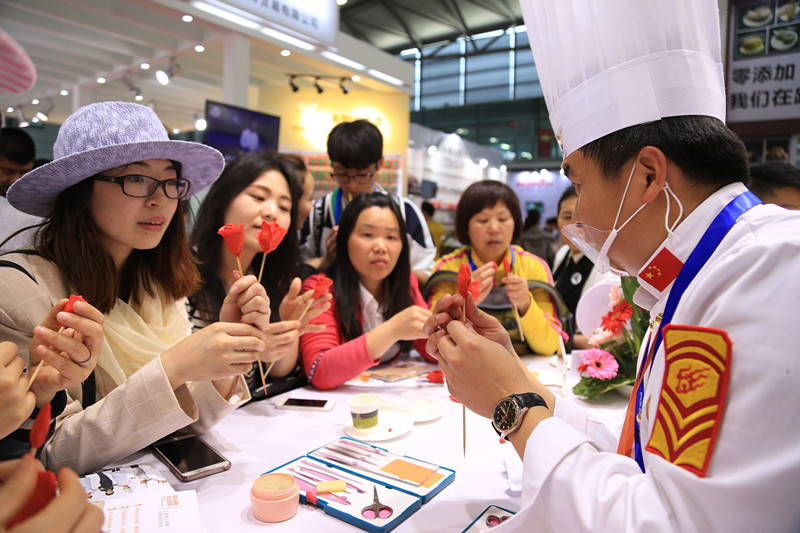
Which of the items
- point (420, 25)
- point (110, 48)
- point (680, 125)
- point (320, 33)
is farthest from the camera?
point (420, 25)

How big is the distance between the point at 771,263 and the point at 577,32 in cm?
70

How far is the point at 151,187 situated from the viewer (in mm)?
1672

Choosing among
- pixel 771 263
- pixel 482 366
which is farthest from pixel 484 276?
pixel 771 263

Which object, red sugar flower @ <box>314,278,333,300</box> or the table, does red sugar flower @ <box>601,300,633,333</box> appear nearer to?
the table

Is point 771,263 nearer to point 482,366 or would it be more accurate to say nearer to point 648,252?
point 648,252

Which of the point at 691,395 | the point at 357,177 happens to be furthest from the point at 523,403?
the point at 357,177

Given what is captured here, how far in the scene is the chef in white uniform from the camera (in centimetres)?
77

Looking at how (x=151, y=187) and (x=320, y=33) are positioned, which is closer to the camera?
(x=151, y=187)

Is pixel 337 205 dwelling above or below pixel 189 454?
above

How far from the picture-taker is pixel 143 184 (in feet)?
5.44

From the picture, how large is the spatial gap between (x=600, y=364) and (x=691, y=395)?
1.36 m

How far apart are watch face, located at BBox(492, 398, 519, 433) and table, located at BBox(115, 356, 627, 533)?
13.0 inches

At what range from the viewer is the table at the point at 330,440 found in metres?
1.26

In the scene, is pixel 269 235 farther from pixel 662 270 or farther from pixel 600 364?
pixel 600 364
